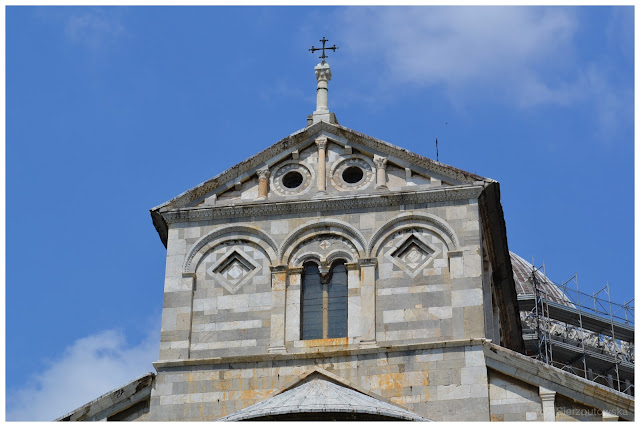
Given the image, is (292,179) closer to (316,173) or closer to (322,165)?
(316,173)

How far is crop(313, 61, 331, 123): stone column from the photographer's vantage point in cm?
3306

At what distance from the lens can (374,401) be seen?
27906 mm

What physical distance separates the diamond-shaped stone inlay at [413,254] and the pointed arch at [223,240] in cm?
266

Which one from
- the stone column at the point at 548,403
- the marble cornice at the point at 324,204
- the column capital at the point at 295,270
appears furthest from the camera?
the marble cornice at the point at 324,204

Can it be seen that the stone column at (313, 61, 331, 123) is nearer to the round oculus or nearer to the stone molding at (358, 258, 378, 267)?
the round oculus

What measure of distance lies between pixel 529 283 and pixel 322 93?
2549 centimetres

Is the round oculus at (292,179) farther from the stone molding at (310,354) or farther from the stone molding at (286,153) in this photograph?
the stone molding at (310,354)

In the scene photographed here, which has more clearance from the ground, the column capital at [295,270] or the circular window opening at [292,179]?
the circular window opening at [292,179]

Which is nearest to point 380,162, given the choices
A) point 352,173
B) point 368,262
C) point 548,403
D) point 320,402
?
point 352,173

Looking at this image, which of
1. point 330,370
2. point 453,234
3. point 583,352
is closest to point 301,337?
point 330,370

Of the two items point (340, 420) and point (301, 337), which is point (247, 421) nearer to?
point (340, 420)

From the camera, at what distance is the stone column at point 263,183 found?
32.0 meters

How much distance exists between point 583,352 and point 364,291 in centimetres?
2336

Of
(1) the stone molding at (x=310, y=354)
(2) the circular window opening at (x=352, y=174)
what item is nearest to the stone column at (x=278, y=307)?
(1) the stone molding at (x=310, y=354)
